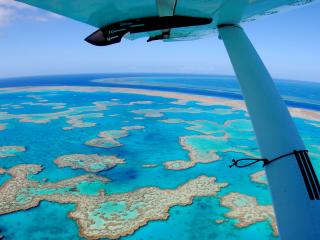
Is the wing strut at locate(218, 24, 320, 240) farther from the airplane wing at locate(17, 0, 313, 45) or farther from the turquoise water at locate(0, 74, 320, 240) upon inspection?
the turquoise water at locate(0, 74, 320, 240)

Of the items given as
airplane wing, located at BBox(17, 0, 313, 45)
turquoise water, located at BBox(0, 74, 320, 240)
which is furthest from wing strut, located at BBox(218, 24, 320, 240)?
turquoise water, located at BBox(0, 74, 320, 240)

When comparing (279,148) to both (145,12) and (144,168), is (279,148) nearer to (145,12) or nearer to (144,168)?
(145,12)

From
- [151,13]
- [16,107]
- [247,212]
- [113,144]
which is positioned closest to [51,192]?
[113,144]

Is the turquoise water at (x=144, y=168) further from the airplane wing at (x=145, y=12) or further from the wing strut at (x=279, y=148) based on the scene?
the airplane wing at (x=145, y=12)

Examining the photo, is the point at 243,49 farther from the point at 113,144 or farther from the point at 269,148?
the point at 113,144

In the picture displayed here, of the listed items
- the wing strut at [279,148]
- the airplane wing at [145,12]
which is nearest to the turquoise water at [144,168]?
the wing strut at [279,148]
